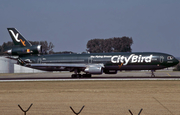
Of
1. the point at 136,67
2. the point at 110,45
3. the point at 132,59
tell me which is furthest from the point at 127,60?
the point at 110,45

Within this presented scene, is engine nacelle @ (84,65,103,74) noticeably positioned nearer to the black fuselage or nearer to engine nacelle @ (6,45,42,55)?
the black fuselage

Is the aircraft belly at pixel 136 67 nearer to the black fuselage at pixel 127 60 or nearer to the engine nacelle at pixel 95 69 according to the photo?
the black fuselage at pixel 127 60

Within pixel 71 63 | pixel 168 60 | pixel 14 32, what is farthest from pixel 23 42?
pixel 168 60

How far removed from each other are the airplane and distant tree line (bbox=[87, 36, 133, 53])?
116968mm

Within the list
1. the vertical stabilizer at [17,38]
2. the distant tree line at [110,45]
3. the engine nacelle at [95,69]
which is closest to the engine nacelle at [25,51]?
the vertical stabilizer at [17,38]

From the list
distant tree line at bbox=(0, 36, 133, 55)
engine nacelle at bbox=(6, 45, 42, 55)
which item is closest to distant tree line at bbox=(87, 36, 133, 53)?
distant tree line at bbox=(0, 36, 133, 55)

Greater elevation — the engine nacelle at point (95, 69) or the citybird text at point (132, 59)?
the citybird text at point (132, 59)

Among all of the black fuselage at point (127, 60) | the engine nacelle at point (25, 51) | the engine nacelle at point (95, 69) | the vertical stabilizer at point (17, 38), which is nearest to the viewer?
the engine nacelle at point (95, 69)

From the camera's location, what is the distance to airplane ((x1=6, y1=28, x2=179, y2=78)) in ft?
155

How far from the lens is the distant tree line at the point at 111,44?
6625 inches

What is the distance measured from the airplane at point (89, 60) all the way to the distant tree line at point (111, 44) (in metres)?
117

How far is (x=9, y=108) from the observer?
17703mm

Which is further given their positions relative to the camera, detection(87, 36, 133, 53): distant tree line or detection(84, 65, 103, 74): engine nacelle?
detection(87, 36, 133, 53): distant tree line

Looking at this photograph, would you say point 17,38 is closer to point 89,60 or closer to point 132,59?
point 89,60
